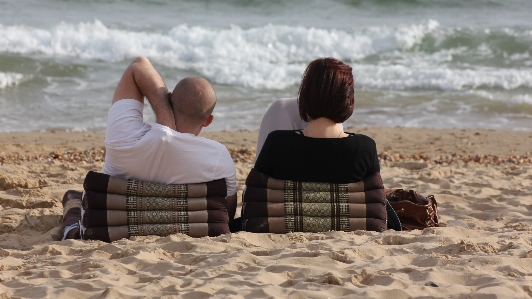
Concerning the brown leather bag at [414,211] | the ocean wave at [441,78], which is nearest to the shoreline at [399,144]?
the brown leather bag at [414,211]

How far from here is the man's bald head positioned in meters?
4.04

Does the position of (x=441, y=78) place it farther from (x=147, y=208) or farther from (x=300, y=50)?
(x=147, y=208)

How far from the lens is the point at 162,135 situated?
3.96 meters

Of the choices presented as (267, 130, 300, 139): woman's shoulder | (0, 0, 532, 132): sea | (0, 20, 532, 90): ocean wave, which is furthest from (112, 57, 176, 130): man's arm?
(0, 20, 532, 90): ocean wave

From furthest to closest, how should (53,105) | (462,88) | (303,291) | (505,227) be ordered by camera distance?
(462,88) < (53,105) < (505,227) < (303,291)

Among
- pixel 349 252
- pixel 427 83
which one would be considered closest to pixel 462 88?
pixel 427 83

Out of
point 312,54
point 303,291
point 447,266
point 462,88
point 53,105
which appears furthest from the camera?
point 312,54

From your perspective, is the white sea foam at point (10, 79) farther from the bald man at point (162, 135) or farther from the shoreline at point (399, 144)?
the bald man at point (162, 135)

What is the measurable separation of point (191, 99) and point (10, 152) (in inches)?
185

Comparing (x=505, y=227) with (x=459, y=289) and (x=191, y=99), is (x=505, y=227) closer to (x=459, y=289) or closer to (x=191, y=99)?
(x=459, y=289)

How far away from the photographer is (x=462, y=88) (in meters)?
13.5

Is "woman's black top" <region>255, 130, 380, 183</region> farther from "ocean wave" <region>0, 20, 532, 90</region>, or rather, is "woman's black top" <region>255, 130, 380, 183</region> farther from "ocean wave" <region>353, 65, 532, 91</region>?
"ocean wave" <region>353, 65, 532, 91</region>

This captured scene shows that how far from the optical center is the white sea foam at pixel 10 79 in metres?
12.1

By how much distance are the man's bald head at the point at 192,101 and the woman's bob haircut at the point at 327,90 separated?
1.78 feet
